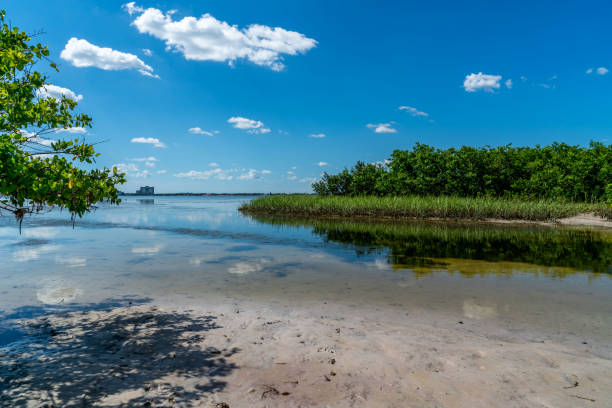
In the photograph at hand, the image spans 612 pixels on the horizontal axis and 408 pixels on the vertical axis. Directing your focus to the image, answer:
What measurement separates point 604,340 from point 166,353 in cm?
725

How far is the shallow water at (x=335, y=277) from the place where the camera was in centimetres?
737

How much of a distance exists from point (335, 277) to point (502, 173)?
41190 millimetres

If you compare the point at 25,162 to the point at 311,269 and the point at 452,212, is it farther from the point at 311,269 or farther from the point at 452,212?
the point at 452,212

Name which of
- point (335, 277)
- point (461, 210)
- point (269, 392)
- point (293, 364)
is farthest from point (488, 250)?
point (461, 210)

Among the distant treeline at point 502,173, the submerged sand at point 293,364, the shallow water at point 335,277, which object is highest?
the distant treeline at point 502,173

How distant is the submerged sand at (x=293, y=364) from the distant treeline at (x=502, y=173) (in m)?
40.2

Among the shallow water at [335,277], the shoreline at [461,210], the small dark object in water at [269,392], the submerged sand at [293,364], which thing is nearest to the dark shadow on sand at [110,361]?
the submerged sand at [293,364]

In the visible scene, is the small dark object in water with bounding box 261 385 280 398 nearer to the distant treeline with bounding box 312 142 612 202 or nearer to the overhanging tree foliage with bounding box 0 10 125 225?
the overhanging tree foliage with bounding box 0 10 125 225

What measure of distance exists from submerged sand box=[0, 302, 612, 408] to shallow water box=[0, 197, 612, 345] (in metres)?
0.93

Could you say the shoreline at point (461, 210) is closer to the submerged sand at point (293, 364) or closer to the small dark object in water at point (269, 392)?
the submerged sand at point (293, 364)

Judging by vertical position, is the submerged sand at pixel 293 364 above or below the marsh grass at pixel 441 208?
below

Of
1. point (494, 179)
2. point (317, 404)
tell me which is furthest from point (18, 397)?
point (494, 179)

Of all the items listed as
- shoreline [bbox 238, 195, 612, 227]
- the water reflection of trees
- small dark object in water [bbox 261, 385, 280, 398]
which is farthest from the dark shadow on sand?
shoreline [bbox 238, 195, 612, 227]

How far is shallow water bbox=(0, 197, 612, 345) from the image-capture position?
7371 millimetres
